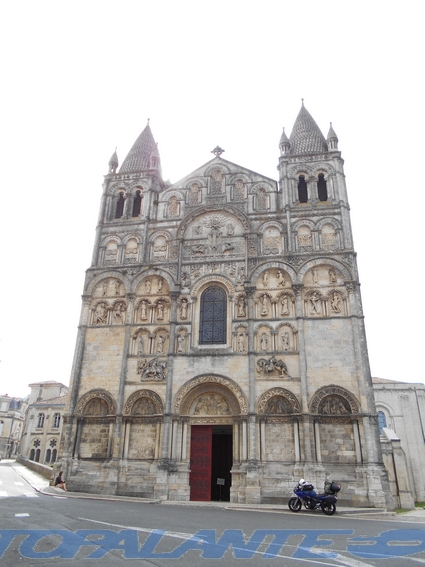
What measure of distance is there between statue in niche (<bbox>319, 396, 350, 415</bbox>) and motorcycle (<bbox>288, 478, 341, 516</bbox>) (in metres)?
4.47

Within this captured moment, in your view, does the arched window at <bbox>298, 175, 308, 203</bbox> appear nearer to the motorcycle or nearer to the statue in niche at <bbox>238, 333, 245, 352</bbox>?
the statue in niche at <bbox>238, 333, 245, 352</bbox>

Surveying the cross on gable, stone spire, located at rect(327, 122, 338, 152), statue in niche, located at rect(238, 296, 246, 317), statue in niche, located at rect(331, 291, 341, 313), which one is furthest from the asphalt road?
the cross on gable

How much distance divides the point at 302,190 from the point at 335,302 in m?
8.00

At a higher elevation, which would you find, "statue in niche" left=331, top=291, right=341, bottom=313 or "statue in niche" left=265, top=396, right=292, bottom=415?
"statue in niche" left=331, top=291, right=341, bottom=313

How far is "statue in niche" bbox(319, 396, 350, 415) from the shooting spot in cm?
2030

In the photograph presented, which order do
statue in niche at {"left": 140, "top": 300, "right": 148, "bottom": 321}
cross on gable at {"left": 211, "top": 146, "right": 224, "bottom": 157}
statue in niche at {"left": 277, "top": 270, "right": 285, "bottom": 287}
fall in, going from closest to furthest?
statue in niche at {"left": 277, "top": 270, "right": 285, "bottom": 287}, statue in niche at {"left": 140, "top": 300, "right": 148, "bottom": 321}, cross on gable at {"left": 211, "top": 146, "right": 224, "bottom": 157}

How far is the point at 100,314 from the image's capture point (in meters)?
24.7

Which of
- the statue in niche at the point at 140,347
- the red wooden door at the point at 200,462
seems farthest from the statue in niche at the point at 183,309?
the red wooden door at the point at 200,462

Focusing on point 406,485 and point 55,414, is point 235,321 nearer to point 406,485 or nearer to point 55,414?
point 406,485

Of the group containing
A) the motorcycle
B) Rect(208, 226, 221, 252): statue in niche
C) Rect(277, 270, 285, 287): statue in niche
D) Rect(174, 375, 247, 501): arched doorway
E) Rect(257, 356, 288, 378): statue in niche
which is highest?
Rect(208, 226, 221, 252): statue in niche

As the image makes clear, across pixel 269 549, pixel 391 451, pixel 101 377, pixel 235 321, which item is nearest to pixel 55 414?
pixel 101 377

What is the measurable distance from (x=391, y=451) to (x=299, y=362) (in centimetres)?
687

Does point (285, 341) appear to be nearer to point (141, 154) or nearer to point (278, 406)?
point (278, 406)

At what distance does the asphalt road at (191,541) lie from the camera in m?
7.16
